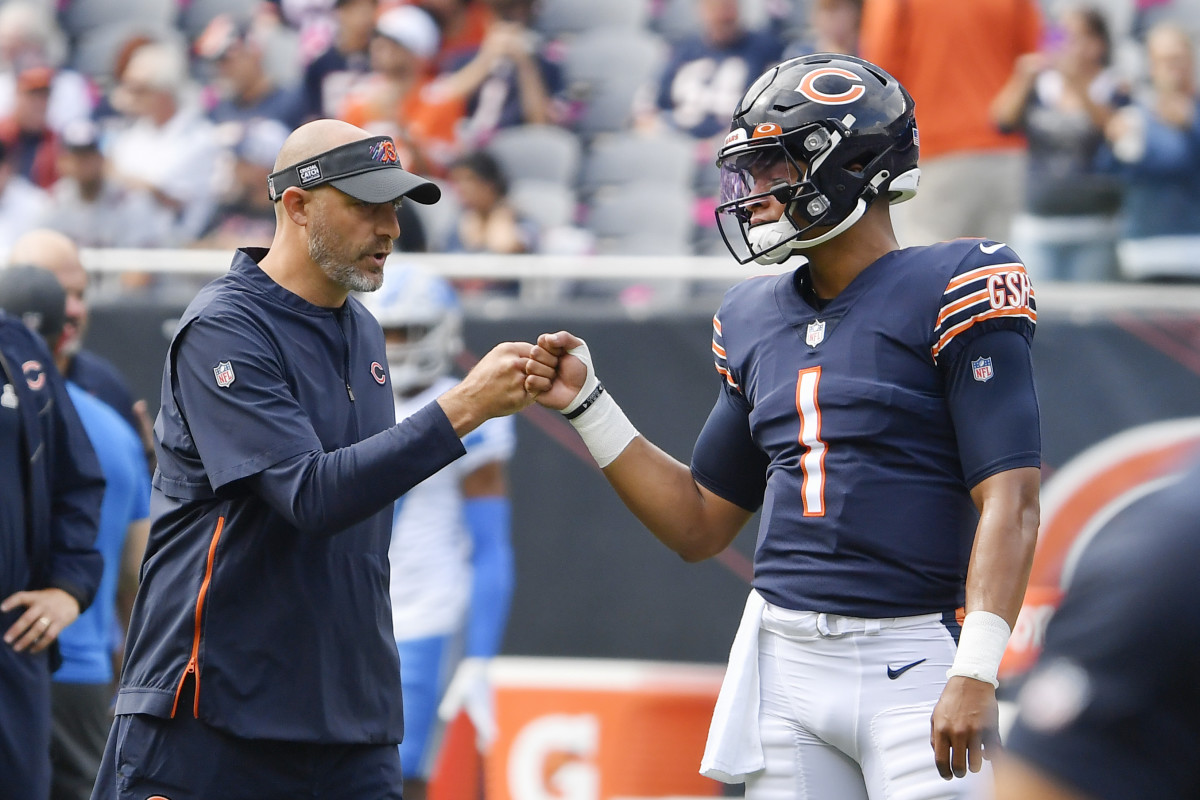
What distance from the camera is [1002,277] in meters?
2.91

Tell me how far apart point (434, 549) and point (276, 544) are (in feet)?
7.52

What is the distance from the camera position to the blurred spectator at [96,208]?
794 centimetres

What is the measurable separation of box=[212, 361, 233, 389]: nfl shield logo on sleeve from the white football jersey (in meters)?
2.22

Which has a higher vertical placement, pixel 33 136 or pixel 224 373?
pixel 33 136

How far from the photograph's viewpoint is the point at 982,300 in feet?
9.46

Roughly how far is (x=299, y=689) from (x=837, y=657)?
108cm

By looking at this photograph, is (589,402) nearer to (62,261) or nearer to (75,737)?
(75,737)

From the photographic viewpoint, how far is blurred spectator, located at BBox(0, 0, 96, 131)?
9570 millimetres

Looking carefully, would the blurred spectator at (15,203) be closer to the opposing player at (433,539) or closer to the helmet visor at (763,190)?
the opposing player at (433,539)

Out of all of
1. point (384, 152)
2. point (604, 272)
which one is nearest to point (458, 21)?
point (604, 272)

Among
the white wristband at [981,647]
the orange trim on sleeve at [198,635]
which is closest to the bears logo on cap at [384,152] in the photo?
the orange trim on sleeve at [198,635]

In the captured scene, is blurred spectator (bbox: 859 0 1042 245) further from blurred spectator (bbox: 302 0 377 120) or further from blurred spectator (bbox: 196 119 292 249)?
blurred spectator (bbox: 302 0 377 120)

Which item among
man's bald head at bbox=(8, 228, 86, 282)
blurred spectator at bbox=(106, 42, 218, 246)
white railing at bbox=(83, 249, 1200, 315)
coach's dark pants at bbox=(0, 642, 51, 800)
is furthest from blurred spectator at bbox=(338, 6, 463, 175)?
coach's dark pants at bbox=(0, 642, 51, 800)

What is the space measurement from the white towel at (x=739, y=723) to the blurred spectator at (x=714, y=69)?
5410mm
